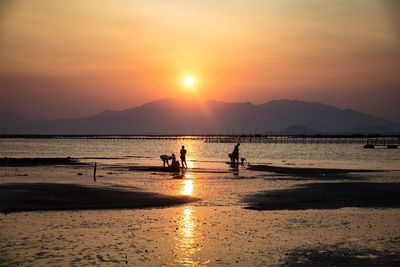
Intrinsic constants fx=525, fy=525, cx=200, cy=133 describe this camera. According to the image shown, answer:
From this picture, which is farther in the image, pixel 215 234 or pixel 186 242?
pixel 215 234

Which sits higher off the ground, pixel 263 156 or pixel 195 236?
pixel 195 236

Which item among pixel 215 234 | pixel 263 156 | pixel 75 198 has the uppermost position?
pixel 75 198

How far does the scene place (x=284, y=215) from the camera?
20.0 metres

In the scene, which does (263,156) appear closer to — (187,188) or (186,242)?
(187,188)

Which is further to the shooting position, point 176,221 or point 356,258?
point 176,221

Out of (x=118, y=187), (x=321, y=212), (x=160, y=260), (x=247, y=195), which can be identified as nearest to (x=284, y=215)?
(x=321, y=212)

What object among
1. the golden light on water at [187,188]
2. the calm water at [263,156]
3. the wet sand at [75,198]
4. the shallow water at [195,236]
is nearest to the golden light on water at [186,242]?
the shallow water at [195,236]

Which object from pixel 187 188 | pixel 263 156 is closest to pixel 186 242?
pixel 187 188

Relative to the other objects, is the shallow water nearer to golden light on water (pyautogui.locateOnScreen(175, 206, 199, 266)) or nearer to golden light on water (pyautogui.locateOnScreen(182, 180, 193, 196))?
golden light on water (pyautogui.locateOnScreen(175, 206, 199, 266))

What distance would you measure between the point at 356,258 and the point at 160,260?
192 inches

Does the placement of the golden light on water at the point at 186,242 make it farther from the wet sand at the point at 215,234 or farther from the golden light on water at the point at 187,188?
the golden light on water at the point at 187,188

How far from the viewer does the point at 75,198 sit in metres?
24.0

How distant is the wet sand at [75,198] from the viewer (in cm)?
2162

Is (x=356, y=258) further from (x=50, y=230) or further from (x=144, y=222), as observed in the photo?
(x=50, y=230)
